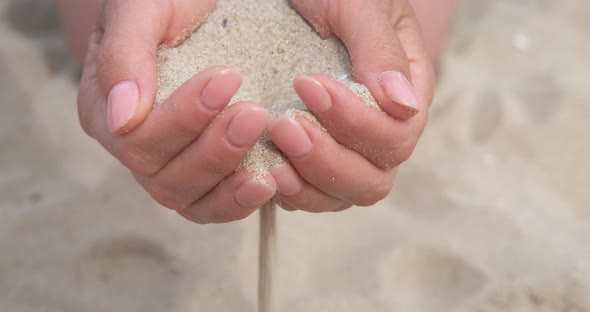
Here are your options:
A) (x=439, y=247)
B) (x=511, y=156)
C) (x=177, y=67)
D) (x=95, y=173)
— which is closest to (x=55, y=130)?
(x=95, y=173)

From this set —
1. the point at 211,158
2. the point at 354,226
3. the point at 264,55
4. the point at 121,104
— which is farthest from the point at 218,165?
the point at 354,226

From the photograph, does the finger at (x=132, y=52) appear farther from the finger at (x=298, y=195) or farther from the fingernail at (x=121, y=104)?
the finger at (x=298, y=195)

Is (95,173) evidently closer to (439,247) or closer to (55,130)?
(55,130)

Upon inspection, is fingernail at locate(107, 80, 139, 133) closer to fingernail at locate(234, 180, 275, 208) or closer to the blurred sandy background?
fingernail at locate(234, 180, 275, 208)

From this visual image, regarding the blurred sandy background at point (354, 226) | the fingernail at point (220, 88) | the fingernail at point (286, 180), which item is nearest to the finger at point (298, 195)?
the fingernail at point (286, 180)

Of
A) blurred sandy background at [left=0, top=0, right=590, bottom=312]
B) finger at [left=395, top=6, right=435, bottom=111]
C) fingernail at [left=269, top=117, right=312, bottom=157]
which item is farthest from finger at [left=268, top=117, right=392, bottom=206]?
blurred sandy background at [left=0, top=0, right=590, bottom=312]

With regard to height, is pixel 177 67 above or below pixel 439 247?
above

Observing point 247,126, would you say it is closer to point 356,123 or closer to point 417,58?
point 356,123

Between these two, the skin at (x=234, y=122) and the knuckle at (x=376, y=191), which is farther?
the knuckle at (x=376, y=191)
